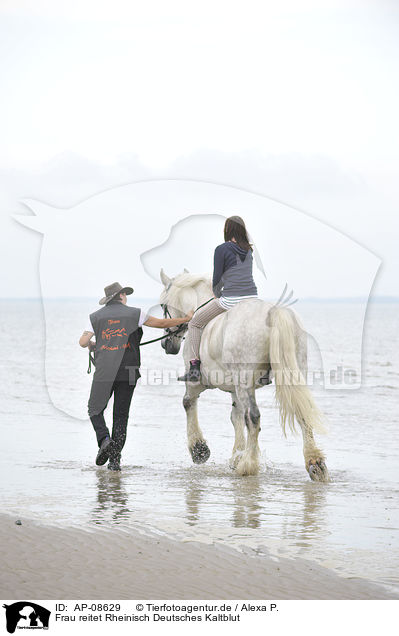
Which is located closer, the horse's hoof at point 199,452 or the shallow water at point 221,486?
the shallow water at point 221,486

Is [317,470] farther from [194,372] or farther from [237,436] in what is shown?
[194,372]

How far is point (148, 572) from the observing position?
5.26 metres

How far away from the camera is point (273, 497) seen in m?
7.84

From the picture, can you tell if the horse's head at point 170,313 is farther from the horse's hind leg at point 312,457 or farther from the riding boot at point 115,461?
the horse's hind leg at point 312,457

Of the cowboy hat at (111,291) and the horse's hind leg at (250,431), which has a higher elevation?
the cowboy hat at (111,291)

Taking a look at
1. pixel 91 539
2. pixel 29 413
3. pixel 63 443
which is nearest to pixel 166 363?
pixel 29 413

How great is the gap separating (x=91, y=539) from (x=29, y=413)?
932cm

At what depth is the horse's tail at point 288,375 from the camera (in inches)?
340

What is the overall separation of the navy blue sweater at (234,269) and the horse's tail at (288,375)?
0.55 meters

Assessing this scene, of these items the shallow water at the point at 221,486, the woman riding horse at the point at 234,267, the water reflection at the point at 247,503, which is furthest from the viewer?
the woman riding horse at the point at 234,267
